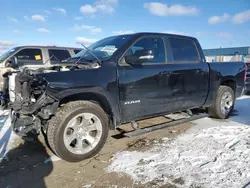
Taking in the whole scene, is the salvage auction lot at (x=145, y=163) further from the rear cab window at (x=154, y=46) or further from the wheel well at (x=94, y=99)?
the rear cab window at (x=154, y=46)

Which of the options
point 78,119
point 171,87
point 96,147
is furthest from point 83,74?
point 171,87

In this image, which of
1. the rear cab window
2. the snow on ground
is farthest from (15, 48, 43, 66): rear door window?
the snow on ground

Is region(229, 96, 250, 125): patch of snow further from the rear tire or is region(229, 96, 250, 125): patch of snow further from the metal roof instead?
the metal roof

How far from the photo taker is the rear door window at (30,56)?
8500 millimetres

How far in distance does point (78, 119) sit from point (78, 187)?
1037mm

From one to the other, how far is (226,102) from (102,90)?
147 inches

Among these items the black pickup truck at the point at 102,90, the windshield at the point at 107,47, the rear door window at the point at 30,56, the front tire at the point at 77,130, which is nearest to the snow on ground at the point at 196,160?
the front tire at the point at 77,130

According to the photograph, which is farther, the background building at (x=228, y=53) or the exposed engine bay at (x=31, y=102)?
the background building at (x=228, y=53)

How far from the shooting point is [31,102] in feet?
10.4

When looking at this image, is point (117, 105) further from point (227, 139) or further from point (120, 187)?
point (227, 139)

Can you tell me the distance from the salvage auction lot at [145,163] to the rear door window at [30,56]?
4.55 m

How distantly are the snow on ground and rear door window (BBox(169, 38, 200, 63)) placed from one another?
5.01 ft

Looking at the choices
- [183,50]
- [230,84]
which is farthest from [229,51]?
[183,50]

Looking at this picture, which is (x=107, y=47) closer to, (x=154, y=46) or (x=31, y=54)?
(x=154, y=46)
